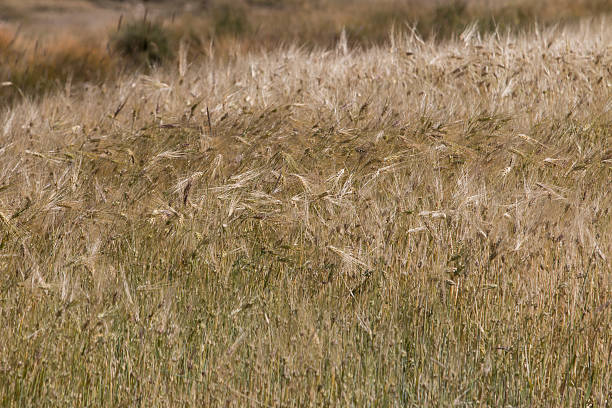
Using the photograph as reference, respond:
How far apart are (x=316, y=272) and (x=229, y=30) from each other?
308 inches

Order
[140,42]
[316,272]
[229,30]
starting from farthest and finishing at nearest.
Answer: [229,30], [140,42], [316,272]

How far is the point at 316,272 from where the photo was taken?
2354 mm

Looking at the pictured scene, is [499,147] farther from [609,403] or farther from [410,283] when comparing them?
[609,403]

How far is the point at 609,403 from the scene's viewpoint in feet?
6.50

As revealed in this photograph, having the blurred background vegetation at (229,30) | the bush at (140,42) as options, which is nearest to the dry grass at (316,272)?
the blurred background vegetation at (229,30)

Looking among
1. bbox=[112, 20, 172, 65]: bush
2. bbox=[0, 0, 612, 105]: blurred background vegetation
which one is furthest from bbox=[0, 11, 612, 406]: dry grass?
bbox=[112, 20, 172, 65]: bush

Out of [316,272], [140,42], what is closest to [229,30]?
[140,42]

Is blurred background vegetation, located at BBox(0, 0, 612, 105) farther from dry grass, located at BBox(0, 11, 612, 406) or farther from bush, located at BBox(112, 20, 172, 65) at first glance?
dry grass, located at BBox(0, 11, 612, 406)

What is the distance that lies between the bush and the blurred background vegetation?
12 millimetres

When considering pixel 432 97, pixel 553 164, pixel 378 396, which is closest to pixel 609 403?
pixel 378 396

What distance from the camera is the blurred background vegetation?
23.4ft

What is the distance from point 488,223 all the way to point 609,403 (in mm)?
694

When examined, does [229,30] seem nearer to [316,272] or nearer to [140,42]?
[140,42]

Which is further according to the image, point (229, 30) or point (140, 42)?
point (229, 30)
